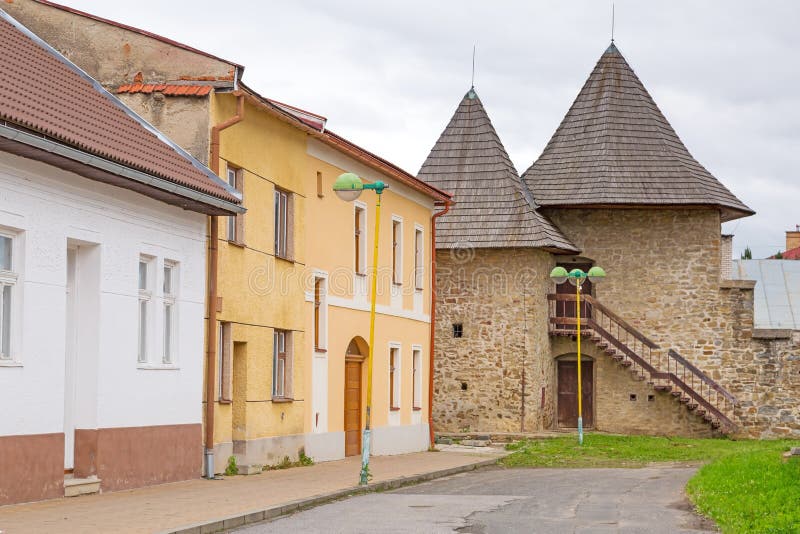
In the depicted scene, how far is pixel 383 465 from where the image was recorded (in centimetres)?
2544

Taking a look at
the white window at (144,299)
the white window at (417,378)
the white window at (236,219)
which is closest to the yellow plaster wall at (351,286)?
the white window at (417,378)

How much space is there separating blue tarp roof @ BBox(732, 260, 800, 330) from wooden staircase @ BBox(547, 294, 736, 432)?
24.4 ft

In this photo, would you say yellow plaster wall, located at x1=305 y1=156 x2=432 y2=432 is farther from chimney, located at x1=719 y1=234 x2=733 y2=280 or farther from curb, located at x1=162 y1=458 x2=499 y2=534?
chimney, located at x1=719 y1=234 x2=733 y2=280

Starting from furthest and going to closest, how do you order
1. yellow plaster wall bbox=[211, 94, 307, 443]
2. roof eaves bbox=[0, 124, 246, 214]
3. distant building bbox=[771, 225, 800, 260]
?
distant building bbox=[771, 225, 800, 260] → yellow plaster wall bbox=[211, 94, 307, 443] → roof eaves bbox=[0, 124, 246, 214]

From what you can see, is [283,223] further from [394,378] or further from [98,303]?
[394,378]

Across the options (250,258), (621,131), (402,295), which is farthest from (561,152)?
(250,258)

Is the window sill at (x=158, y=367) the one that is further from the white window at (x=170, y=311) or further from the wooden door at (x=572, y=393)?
the wooden door at (x=572, y=393)

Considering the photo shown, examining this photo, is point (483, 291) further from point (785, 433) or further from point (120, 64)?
point (120, 64)

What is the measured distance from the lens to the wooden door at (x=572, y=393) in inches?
1619

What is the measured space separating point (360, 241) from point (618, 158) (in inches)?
649

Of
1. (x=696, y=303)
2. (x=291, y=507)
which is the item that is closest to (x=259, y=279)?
(x=291, y=507)

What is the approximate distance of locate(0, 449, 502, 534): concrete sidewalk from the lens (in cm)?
1315

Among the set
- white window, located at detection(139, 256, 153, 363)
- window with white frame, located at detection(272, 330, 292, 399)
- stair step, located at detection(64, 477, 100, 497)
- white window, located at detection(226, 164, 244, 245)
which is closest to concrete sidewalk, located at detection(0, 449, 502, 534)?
stair step, located at detection(64, 477, 100, 497)

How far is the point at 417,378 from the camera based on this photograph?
32.9 meters
